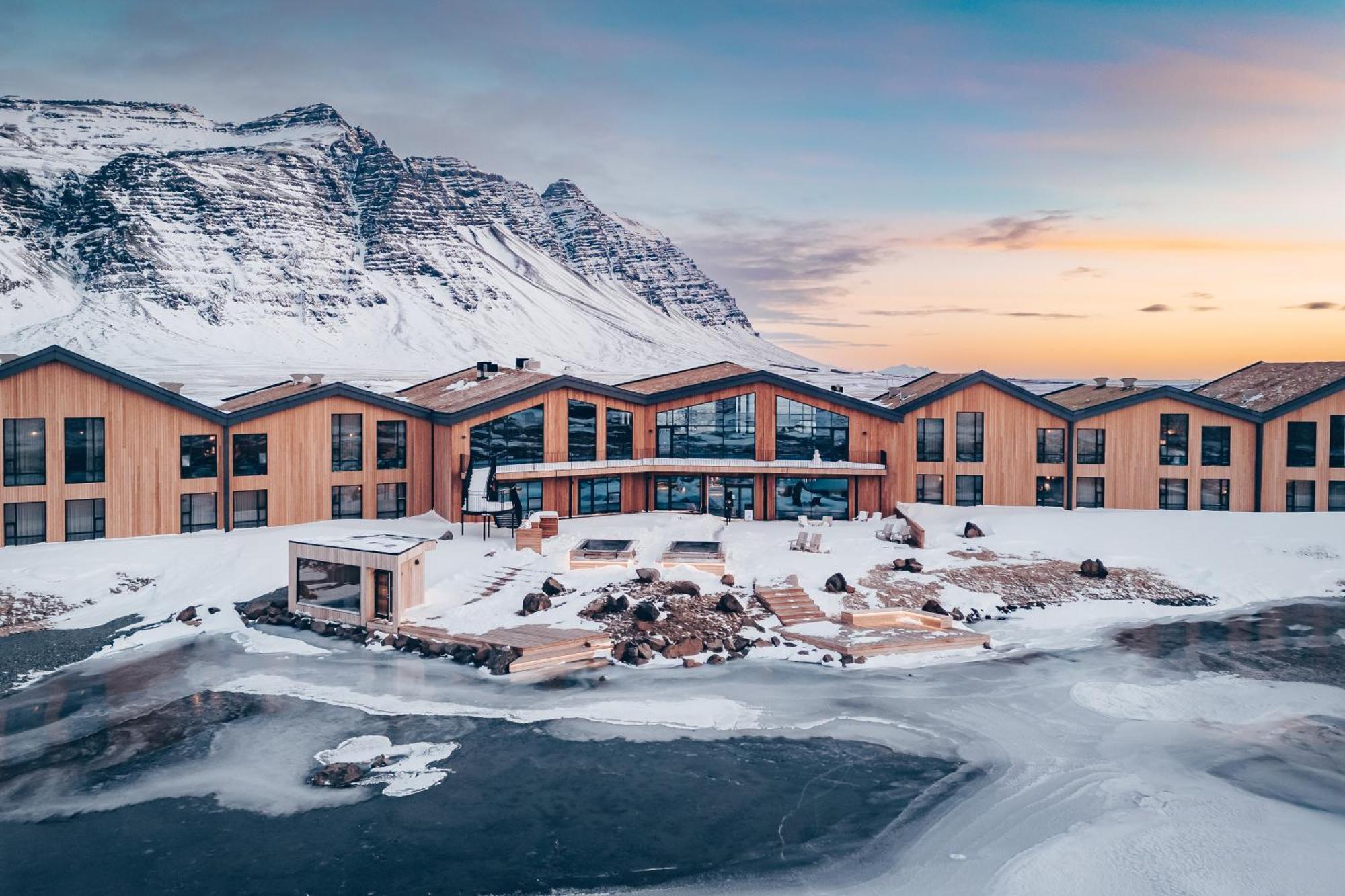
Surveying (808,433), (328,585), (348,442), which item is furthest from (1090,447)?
(348,442)

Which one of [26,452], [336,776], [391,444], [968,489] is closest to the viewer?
[336,776]

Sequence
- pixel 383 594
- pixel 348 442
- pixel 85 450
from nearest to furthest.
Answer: pixel 383 594
pixel 85 450
pixel 348 442

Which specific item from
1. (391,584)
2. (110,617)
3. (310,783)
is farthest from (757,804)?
(110,617)

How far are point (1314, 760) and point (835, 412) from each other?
90.0 ft

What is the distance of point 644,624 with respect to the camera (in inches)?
1182

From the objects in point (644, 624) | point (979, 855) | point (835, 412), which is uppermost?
point (835, 412)

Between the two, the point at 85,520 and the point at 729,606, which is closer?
the point at 729,606

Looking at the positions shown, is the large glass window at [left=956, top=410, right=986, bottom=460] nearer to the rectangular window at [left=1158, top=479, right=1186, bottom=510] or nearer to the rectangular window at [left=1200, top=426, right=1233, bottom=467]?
the rectangular window at [left=1158, top=479, right=1186, bottom=510]

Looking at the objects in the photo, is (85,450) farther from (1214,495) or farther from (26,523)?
(1214,495)

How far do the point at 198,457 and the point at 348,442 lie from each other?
6438 mm

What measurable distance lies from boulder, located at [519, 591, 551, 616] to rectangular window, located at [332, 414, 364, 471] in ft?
50.6

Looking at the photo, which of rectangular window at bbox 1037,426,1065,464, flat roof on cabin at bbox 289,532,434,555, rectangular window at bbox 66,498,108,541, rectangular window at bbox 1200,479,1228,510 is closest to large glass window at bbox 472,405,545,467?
flat roof on cabin at bbox 289,532,434,555

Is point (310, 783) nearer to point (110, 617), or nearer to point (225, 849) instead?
point (225, 849)

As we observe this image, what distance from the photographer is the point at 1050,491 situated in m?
46.1
